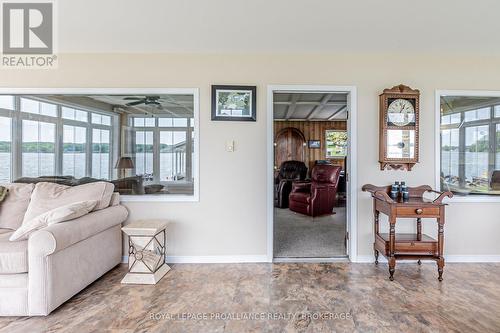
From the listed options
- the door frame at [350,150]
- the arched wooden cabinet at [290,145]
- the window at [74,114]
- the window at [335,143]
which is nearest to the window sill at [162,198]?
the door frame at [350,150]

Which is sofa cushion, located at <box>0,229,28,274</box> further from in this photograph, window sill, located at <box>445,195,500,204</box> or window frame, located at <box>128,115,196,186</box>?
window sill, located at <box>445,195,500,204</box>

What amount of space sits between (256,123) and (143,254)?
1.83 m

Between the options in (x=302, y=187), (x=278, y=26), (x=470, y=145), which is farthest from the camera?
(x=302, y=187)

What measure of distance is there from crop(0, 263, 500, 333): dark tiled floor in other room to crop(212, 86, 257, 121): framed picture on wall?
169 centimetres

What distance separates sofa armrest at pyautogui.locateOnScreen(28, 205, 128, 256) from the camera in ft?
6.69

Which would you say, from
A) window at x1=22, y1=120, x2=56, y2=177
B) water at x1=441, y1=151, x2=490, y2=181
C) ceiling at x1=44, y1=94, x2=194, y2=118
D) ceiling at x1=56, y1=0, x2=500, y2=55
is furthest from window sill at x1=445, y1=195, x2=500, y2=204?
window at x1=22, y1=120, x2=56, y2=177

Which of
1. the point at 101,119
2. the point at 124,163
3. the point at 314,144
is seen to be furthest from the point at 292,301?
the point at 314,144

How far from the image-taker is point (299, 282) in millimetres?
2680

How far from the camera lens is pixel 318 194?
18.3ft

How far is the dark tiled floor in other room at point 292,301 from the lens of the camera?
6.53 ft

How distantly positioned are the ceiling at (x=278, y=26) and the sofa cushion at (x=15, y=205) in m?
1.58

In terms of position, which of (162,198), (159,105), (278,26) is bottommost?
(162,198)

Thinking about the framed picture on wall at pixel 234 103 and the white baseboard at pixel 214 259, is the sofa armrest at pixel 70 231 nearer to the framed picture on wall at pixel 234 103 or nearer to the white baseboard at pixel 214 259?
the white baseboard at pixel 214 259

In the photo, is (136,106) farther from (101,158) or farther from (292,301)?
(292,301)
